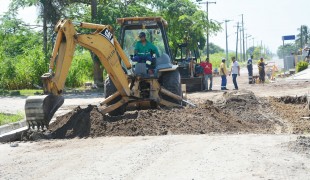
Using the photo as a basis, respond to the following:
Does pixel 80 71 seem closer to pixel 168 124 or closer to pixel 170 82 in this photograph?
pixel 170 82

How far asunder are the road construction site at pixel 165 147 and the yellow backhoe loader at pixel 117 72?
2.41 feet

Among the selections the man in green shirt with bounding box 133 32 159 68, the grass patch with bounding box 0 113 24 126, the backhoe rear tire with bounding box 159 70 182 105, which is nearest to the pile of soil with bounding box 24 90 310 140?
the backhoe rear tire with bounding box 159 70 182 105

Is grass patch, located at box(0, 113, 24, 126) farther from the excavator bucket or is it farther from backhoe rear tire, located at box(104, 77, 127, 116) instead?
the excavator bucket

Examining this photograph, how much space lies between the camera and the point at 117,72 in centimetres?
1327

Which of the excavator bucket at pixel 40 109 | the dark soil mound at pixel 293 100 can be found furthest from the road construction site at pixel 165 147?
the dark soil mound at pixel 293 100

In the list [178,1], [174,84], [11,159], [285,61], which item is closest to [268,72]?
[178,1]

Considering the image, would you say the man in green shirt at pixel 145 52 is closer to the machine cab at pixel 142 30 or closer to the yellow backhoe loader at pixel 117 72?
the yellow backhoe loader at pixel 117 72

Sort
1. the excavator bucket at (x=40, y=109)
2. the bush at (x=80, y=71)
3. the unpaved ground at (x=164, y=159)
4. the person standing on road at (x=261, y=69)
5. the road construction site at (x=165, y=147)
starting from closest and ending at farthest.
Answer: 1. the unpaved ground at (x=164, y=159)
2. the road construction site at (x=165, y=147)
3. the excavator bucket at (x=40, y=109)
4. the person standing on road at (x=261, y=69)
5. the bush at (x=80, y=71)

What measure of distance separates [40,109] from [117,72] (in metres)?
2.56

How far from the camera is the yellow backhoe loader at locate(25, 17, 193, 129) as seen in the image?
1159 centimetres

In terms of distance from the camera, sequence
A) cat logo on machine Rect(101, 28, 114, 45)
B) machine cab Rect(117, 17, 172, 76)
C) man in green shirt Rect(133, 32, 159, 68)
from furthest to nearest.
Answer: machine cab Rect(117, 17, 172, 76) → man in green shirt Rect(133, 32, 159, 68) → cat logo on machine Rect(101, 28, 114, 45)

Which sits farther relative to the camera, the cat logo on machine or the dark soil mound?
the dark soil mound

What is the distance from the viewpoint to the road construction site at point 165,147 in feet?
23.8

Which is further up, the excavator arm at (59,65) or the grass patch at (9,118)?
the excavator arm at (59,65)
